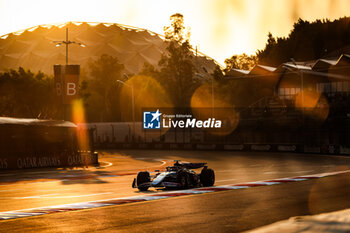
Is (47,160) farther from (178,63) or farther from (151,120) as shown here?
(178,63)

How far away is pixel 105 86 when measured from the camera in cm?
15800

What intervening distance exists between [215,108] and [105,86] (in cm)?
7384

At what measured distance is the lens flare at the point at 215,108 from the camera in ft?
244

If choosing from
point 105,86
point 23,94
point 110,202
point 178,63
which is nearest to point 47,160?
point 110,202

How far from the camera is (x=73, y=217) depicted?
42.2ft

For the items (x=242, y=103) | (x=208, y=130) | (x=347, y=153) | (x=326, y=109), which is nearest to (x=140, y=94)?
(x=242, y=103)

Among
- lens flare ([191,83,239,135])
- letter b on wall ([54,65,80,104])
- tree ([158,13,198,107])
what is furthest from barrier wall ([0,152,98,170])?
tree ([158,13,198,107])

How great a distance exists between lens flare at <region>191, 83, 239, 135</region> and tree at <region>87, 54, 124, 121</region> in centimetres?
2077

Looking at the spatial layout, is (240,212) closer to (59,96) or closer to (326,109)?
(59,96)

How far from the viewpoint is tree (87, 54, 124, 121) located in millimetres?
132875

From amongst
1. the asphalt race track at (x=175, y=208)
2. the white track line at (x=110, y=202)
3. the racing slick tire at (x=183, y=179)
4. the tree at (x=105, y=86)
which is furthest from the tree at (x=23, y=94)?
the white track line at (x=110, y=202)

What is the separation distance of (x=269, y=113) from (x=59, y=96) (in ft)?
128

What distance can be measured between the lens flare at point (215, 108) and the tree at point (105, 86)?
20.8 meters

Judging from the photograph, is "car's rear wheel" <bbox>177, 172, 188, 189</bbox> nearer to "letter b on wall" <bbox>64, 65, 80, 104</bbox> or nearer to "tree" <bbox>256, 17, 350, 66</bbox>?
"letter b on wall" <bbox>64, 65, 80, 104</bbox>
